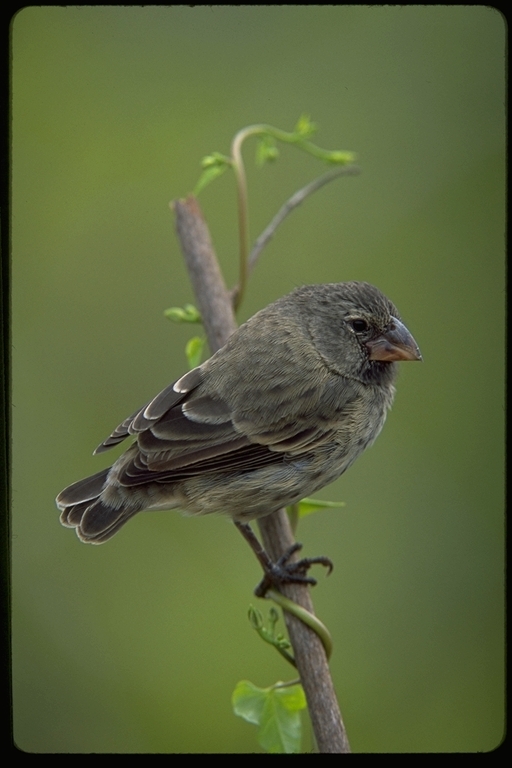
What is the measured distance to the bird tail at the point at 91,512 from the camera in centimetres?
341

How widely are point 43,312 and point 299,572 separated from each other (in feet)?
7.35

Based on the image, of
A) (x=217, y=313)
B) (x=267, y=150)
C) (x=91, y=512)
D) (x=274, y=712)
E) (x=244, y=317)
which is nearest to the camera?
(x=274, y=712)

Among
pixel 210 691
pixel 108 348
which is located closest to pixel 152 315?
pixel 108 348

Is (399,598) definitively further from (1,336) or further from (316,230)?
(1,336)

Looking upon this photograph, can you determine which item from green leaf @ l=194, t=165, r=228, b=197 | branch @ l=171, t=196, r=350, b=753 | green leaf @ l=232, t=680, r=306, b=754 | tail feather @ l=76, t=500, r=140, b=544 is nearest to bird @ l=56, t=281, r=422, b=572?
tail feather @ l=76, t=500, r=140, b=544

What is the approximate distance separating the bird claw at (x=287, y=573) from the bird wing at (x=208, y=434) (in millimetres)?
382

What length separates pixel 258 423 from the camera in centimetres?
352

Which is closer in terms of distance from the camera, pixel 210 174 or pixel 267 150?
pixel 210 174

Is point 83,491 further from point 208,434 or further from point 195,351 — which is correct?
point 195,351

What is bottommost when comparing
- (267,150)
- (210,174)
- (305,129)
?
(210,174)

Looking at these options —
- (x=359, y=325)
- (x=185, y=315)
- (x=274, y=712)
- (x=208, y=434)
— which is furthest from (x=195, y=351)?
(x=274, y=712)

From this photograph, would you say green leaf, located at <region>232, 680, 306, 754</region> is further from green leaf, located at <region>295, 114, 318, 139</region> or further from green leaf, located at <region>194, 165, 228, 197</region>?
green leaf, located at <region>295, 114, 318, 139</region>

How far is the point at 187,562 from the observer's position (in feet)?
14.9

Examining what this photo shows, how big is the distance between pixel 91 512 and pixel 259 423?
76 centimetres
